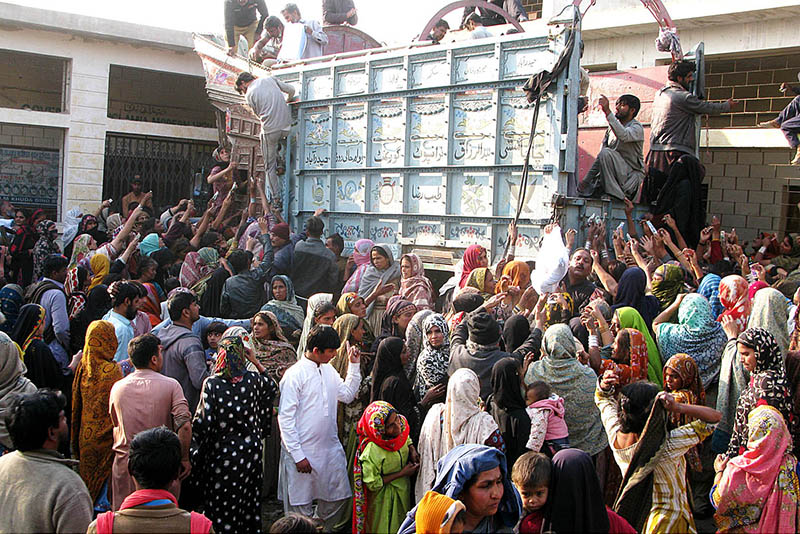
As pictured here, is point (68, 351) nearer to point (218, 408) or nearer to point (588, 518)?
point (218, 408)

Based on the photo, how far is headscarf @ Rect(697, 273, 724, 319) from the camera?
6270 millimetres

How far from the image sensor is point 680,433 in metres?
3.84

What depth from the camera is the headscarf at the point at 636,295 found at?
19.8ft

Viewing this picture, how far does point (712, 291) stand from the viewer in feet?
20.9

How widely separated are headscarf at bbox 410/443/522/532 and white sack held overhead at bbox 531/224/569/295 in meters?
3.06

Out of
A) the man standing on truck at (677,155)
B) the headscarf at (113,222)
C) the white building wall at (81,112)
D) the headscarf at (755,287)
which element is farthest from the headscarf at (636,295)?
the white building wall at (81,112)

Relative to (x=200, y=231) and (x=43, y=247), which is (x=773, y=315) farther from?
(x=43, y=247)

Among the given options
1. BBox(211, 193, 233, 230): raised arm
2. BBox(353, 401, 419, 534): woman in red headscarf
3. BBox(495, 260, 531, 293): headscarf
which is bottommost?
BBox(353, 401, 419, 534): woman in red headscarf

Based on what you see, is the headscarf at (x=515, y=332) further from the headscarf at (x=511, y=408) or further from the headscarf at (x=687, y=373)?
Answer: the headscarf at (x=687, y=373)

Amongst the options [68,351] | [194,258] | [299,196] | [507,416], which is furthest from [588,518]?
[299,196]

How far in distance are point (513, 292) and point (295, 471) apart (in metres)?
2.72

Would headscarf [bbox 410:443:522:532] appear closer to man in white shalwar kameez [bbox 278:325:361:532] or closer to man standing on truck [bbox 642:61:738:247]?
man in white shalwar kameez [bbox 278:325:361:532]

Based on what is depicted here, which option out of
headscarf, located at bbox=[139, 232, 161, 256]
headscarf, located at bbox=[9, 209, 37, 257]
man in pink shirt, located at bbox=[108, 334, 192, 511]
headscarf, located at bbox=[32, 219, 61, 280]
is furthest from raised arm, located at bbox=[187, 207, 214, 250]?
man in pink shirt, located at bbox=[108, 334, 192, 511]

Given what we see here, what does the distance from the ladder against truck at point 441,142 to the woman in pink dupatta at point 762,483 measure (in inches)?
164
